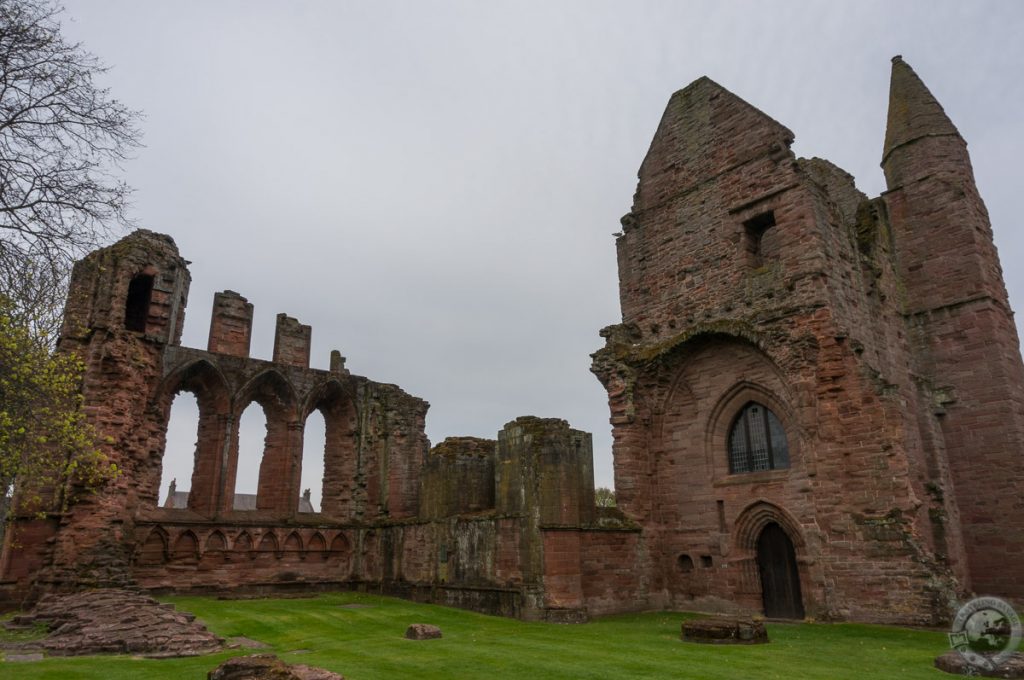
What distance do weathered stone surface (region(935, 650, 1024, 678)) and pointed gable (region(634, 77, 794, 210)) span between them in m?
10.0

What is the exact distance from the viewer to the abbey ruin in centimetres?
1257

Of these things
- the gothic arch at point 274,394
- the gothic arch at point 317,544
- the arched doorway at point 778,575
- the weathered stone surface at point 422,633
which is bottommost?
the weathered stone surface at point 422,633

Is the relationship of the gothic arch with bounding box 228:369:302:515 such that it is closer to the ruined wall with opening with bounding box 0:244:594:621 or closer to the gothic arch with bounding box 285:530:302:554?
the ruined wall with opening with bounding box 0:244:594:621

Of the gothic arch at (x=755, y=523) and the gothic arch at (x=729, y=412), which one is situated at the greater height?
the gothic arch at (x=729, y=412)

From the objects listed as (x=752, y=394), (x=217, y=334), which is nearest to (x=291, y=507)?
(x=217, y=334)

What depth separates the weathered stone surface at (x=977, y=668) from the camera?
704 cm

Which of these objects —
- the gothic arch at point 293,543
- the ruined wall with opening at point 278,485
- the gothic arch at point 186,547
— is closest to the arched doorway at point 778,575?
the ruined wall with opening at point 278,485

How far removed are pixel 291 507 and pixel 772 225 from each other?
43.9 feet

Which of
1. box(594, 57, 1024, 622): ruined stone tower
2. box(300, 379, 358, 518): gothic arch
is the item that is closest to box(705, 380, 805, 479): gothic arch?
box(594, 57, 1024, 622): ruined stone tower

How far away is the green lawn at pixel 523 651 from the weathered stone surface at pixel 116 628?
50 cm

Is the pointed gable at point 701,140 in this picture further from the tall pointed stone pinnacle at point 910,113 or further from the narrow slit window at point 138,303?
the narrow slit window at point 138,303

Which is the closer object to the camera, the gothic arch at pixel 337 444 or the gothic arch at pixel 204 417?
the gothic arch at pixel 204 417

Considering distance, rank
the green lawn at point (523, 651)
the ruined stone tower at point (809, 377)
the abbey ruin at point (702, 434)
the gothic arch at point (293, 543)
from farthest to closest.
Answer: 1. the gothic arch at point (293, 543)
2. the abbey ruin at point (702, 434)
3. the ruined stone tower at point (809, 377)
4. the green lawn at point (523, 651)

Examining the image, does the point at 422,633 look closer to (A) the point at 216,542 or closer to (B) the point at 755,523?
(B) the point at 755,523
